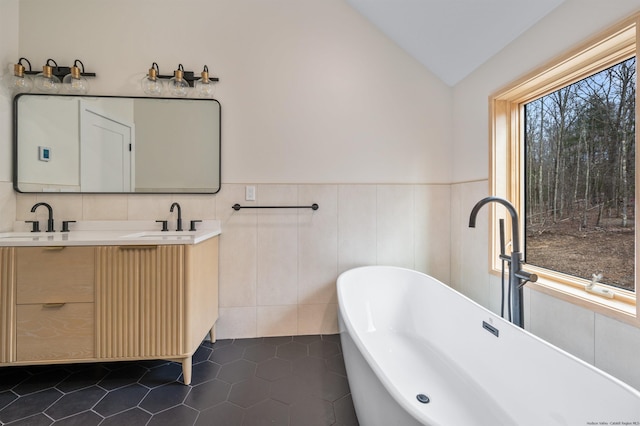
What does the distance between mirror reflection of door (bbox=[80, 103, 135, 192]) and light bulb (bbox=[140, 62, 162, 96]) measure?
11.0 inches

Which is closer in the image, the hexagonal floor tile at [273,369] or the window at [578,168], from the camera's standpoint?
the window at [578,168]

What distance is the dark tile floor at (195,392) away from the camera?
4.14 ft

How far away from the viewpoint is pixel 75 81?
1844 mm

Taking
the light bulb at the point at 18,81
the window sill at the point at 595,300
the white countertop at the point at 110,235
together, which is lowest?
the window sill at the point at 595,300

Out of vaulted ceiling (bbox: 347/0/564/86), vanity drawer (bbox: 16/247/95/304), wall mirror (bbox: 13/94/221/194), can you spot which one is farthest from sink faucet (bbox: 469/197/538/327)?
vanity drawer (bbox: 16/247/95/304)

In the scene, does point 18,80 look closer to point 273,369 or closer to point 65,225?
point 65,225

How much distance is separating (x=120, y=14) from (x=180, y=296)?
6.60 feet

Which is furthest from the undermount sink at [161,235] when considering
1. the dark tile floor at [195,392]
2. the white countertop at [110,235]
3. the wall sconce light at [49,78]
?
the wall sconce light at [49,78]

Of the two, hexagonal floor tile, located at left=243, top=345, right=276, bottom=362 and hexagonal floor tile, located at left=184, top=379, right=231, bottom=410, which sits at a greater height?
hexagonal floor tile, located at left=243, top=345, right=276, bottom=362

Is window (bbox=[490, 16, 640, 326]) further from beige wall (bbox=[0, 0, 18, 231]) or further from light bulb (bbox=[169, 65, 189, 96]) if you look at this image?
beige wall (bbox=[0, 0, 18, 231])

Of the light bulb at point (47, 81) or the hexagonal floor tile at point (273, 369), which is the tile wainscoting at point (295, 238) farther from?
the light bulb at point (47, 81)

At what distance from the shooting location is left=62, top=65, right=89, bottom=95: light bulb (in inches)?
71.1

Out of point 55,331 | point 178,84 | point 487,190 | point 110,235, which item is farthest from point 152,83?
point 487,190

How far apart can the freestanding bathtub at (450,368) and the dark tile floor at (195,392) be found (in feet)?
1.11
